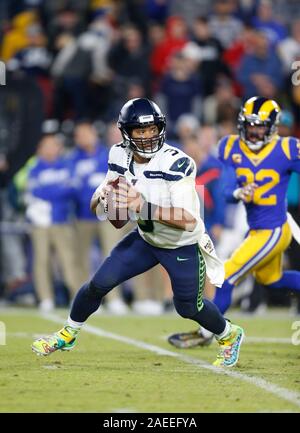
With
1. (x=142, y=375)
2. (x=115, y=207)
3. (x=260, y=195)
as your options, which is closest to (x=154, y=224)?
(x=115, y=207)

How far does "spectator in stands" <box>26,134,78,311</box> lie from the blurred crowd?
1cm

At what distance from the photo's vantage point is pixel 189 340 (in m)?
8.02

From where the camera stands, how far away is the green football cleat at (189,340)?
8008 mm

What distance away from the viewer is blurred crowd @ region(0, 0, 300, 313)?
38.3 ft

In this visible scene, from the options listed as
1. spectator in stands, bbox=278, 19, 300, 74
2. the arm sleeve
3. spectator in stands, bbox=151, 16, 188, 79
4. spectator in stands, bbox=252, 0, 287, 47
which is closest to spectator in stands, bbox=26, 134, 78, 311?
spectator in stands, bbox=151, 16, 188, 79

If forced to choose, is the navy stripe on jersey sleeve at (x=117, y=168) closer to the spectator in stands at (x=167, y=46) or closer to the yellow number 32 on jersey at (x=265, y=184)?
the yellow number 32 on jersey at (x=265, y=184)

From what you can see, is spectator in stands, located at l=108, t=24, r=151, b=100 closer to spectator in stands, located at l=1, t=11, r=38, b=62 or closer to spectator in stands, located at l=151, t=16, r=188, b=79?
spectator in stands, located at l=151, t=16, r=188, b=79

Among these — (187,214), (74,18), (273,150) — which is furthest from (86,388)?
(74,18)

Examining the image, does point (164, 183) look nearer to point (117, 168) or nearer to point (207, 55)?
point (117, 168)

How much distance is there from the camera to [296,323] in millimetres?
10266

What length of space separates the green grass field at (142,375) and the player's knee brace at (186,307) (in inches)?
13.5

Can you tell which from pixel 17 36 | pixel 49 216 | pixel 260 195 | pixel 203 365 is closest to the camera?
pixel 203 365

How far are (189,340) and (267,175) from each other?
1307 mm

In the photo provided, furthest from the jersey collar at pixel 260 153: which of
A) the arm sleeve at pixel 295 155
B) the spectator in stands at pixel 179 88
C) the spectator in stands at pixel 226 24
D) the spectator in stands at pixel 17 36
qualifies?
the spectator in stands at pixel 17 36
